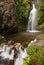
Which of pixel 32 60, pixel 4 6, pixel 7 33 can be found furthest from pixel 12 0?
pixel 32 60

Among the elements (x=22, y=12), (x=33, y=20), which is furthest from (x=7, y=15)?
(x=33, y=20)

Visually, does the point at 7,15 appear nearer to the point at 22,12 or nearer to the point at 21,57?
the point at 22,12

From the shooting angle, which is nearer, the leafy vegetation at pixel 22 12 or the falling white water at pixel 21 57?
the falling white water at pixel 21 57

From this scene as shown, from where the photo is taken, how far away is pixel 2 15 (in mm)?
22453

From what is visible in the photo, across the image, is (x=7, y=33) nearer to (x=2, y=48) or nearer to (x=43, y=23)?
(x=43, y=23)

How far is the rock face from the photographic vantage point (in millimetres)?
22547

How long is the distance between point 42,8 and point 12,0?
4.16 meters

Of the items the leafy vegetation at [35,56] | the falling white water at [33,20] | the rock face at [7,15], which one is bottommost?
the falling white water at [33,20]

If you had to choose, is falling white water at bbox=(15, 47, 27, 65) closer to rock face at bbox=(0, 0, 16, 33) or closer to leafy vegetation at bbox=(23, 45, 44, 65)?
leafy vegetation at bbox=(23, 45, 44, 65)

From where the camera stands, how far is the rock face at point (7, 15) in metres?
22.5

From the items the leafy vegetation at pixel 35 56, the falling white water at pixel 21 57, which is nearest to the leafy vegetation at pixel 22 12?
the falling white water at pixel 21 57

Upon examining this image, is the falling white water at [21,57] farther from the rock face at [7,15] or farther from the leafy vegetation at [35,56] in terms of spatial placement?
the rock face at [7,15]

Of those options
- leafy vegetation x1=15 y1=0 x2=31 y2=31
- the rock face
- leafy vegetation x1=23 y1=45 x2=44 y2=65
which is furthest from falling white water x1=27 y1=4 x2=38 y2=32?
leafy vegetation x1=23 y1=45 x2=44 y2=65

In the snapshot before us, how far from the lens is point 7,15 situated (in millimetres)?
22719
